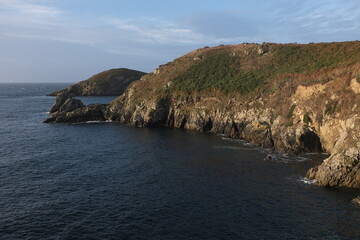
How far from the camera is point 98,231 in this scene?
111ft

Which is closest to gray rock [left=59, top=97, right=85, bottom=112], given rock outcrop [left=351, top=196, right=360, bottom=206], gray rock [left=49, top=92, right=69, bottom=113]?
gray rock [left=49, top=92, right=69, bottom=113]

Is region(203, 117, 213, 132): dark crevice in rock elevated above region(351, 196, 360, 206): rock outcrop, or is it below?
above

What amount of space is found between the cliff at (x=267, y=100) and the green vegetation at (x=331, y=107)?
0.20m

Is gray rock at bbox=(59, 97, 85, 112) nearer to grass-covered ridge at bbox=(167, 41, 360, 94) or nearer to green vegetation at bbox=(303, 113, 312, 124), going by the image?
grass-covered ridge at bbox=(167, 41, 360, 94)

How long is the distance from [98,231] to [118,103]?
88340 millimetres

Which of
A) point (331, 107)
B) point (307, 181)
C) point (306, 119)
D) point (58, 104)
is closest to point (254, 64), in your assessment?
point (306, 119)

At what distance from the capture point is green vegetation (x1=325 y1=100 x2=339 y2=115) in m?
Answer: 61.8

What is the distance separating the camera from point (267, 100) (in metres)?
84.4

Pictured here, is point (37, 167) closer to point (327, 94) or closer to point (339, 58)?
point (327, 94)

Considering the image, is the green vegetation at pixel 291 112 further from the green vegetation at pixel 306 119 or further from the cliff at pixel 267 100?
the green vegetation at pixel 306 119

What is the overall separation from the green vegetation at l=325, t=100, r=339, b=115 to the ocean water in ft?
33.7

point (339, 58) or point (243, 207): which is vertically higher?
point (339, 58)

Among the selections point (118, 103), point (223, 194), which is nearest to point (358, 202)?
point (223, 194)

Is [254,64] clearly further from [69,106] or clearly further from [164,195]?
[164,195]
